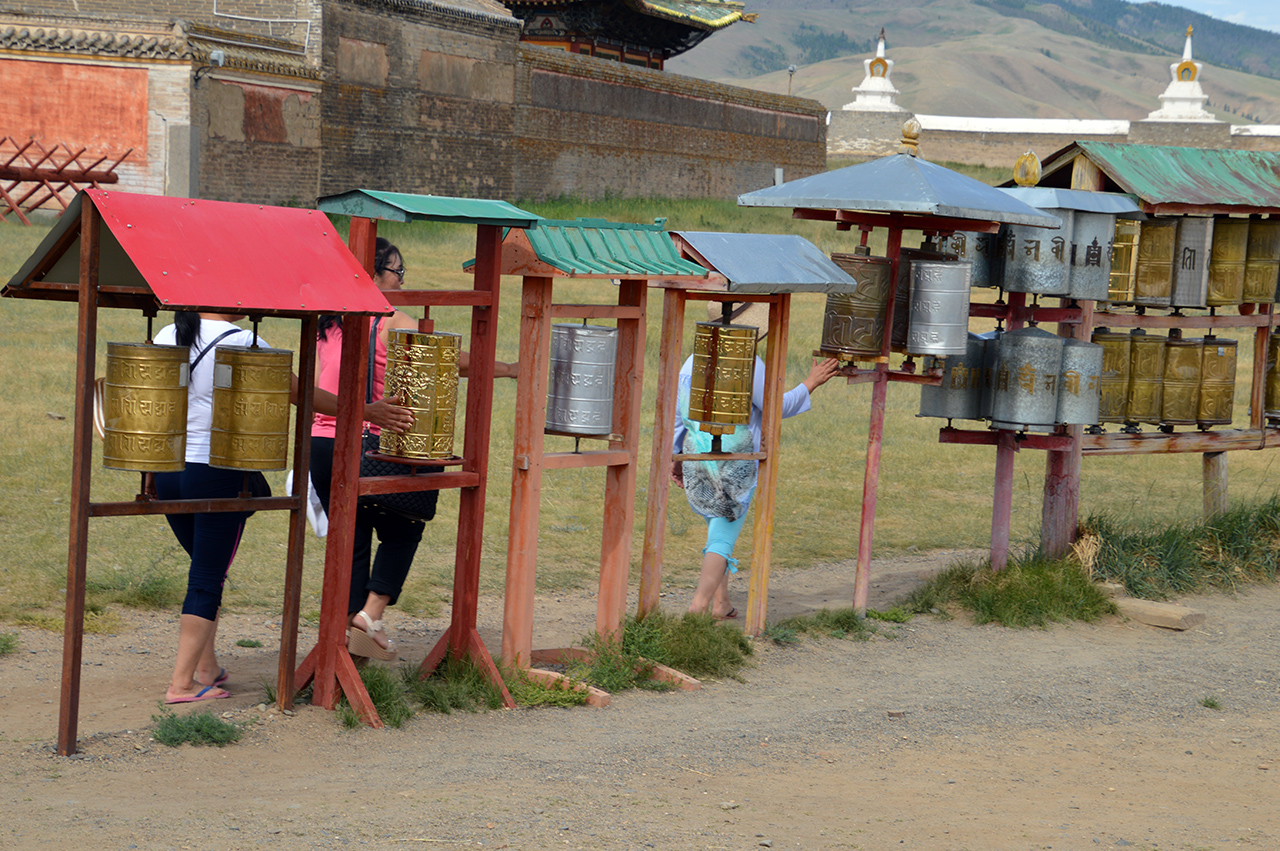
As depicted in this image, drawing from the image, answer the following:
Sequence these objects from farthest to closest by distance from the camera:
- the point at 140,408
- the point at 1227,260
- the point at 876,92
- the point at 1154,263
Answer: the point at 876,92 < the point at 1227,260 < the point at 1154,263 < the point at 140,408

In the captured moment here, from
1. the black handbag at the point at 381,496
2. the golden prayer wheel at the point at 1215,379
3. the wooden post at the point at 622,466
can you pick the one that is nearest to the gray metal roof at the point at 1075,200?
the golden prayer wheel at the point at 1215,379

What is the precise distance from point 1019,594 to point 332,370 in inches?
144

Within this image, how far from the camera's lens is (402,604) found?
6496mm

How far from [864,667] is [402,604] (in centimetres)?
222

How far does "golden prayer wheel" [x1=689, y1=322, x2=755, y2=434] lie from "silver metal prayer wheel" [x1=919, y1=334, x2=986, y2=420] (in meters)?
1.50

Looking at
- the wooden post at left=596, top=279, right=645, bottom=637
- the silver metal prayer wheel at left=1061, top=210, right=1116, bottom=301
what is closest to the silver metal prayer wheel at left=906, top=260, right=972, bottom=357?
the silver metal prayer wheel at left=1061, top=210, right=1116, bottom=301

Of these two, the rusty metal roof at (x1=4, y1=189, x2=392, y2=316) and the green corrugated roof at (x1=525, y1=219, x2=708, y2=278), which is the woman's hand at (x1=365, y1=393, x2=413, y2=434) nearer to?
the rusty metal roof at (x1=4, y1=189, x2=392, y2=316)

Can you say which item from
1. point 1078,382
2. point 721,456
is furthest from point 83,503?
point 1078,382

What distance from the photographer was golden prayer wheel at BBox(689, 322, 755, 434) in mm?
5754

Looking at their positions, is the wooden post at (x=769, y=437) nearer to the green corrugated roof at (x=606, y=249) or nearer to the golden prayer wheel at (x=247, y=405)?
the green corrugated roof at (x=606, y=249)

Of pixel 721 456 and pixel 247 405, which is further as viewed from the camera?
pixel 721 456

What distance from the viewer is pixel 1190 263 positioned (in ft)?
24.0

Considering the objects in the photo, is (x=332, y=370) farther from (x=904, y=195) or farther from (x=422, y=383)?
(x=904, y=195)

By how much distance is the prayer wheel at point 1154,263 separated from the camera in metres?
7.24
